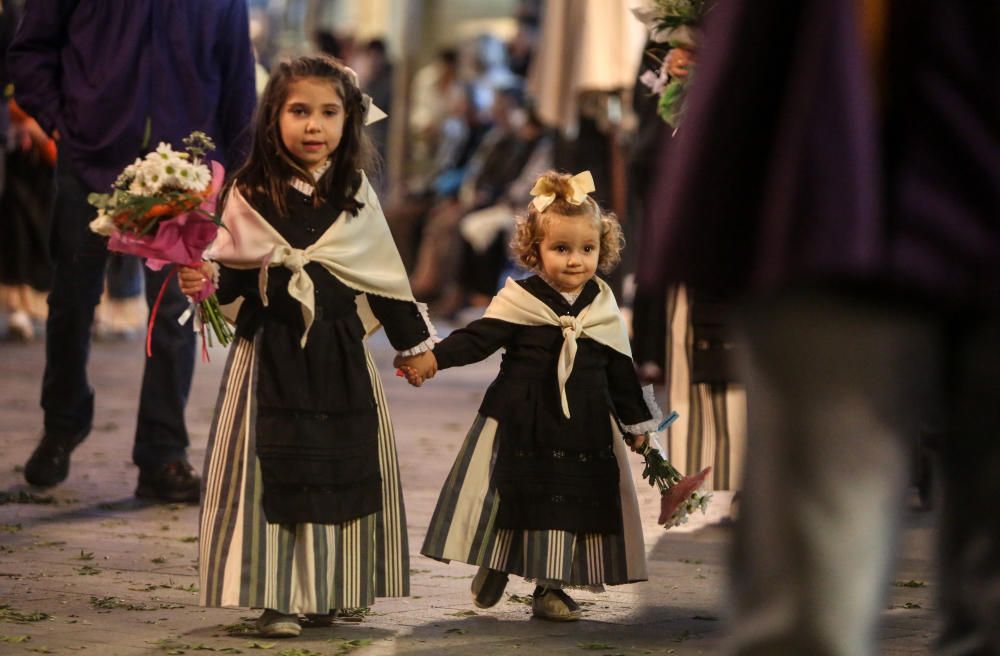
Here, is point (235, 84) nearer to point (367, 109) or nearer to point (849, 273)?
point (367, 109)

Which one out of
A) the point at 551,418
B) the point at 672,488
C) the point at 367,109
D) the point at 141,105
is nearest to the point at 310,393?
the point at 551,418

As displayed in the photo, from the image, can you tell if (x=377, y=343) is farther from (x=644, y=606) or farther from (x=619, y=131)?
(x=644, y=606)

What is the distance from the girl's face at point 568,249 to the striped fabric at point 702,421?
1281 mm

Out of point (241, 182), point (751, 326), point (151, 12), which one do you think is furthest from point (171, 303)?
point (751, 326)

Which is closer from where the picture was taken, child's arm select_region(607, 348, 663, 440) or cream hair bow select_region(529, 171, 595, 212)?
child's arm select_region(607, 348, 663, 440)

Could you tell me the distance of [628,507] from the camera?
532cm

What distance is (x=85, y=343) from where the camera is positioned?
290 inches

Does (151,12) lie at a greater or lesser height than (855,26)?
greater

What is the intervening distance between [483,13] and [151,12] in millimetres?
19959

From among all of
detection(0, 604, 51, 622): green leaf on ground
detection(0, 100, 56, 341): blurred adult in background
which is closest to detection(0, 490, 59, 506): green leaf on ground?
detection(0, 604, 51, 622): green leaf on ground

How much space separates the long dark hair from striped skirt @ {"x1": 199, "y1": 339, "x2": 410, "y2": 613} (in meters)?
0.42

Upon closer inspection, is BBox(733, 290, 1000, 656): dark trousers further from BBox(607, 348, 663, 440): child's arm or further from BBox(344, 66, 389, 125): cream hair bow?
BBox(344, 66, 389, 125): cream hair bow

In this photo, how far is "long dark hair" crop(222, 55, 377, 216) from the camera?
5.12 metres

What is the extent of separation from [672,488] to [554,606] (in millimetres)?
494
